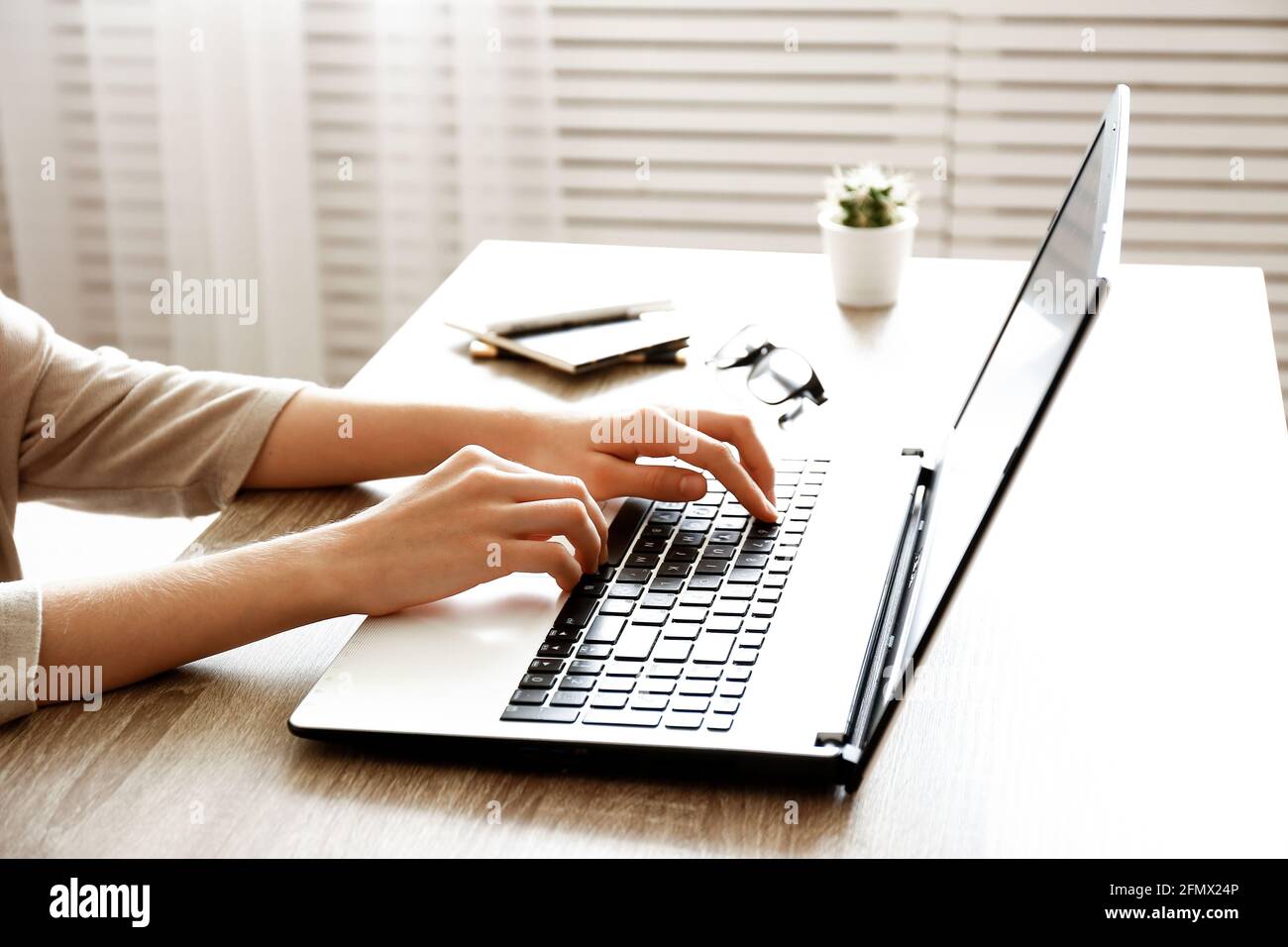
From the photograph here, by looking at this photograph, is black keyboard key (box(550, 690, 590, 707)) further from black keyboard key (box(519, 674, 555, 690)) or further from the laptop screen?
the laptop screen

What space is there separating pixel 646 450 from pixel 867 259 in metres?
0.48

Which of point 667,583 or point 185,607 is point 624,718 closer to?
point 667,583

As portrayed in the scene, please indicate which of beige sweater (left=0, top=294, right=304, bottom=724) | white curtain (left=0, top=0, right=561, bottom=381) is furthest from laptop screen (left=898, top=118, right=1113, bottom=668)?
white curtain (left=0, top=0, right=561, bottom=381)

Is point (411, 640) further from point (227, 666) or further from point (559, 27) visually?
point (559, 27)

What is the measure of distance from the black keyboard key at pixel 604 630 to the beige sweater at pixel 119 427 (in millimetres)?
364

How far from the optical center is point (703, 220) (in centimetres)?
257

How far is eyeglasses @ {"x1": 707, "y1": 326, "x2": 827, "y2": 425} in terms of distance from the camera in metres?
1.20

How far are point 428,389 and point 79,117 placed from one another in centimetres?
173

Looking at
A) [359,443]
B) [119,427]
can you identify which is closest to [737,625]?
[359,443]

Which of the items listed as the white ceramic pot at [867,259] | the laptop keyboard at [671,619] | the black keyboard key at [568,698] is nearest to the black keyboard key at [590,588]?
the laptop keyboard at [671,619]

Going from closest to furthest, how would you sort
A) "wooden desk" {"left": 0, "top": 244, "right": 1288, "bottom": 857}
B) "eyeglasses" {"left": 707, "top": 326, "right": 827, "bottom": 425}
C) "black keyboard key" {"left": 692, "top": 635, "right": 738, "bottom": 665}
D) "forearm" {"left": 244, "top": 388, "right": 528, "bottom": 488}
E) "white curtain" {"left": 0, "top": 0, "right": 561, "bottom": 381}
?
"wooden desk" {"left": 0, "top": 244, "right": 1288, "bottom": 857}, "black keyboard key" {"left": 692, "top": 635, "right": 738, "bottom": 665}, "forearm" {"left": 244, "top": 388, "right": 528, "bottom": 488}, "eyeglasses" {"left": 707, "top": 326, "right": 827, "bottom": 425}, "white curtain" {"left": 0, "top": 0, "right": 561, "bottom": 381}

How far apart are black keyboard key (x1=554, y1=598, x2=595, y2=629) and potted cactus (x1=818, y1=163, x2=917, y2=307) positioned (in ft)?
2.15

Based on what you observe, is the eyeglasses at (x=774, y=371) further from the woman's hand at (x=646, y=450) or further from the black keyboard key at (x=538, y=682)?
the black keyboard key at (x=538, y=682)
